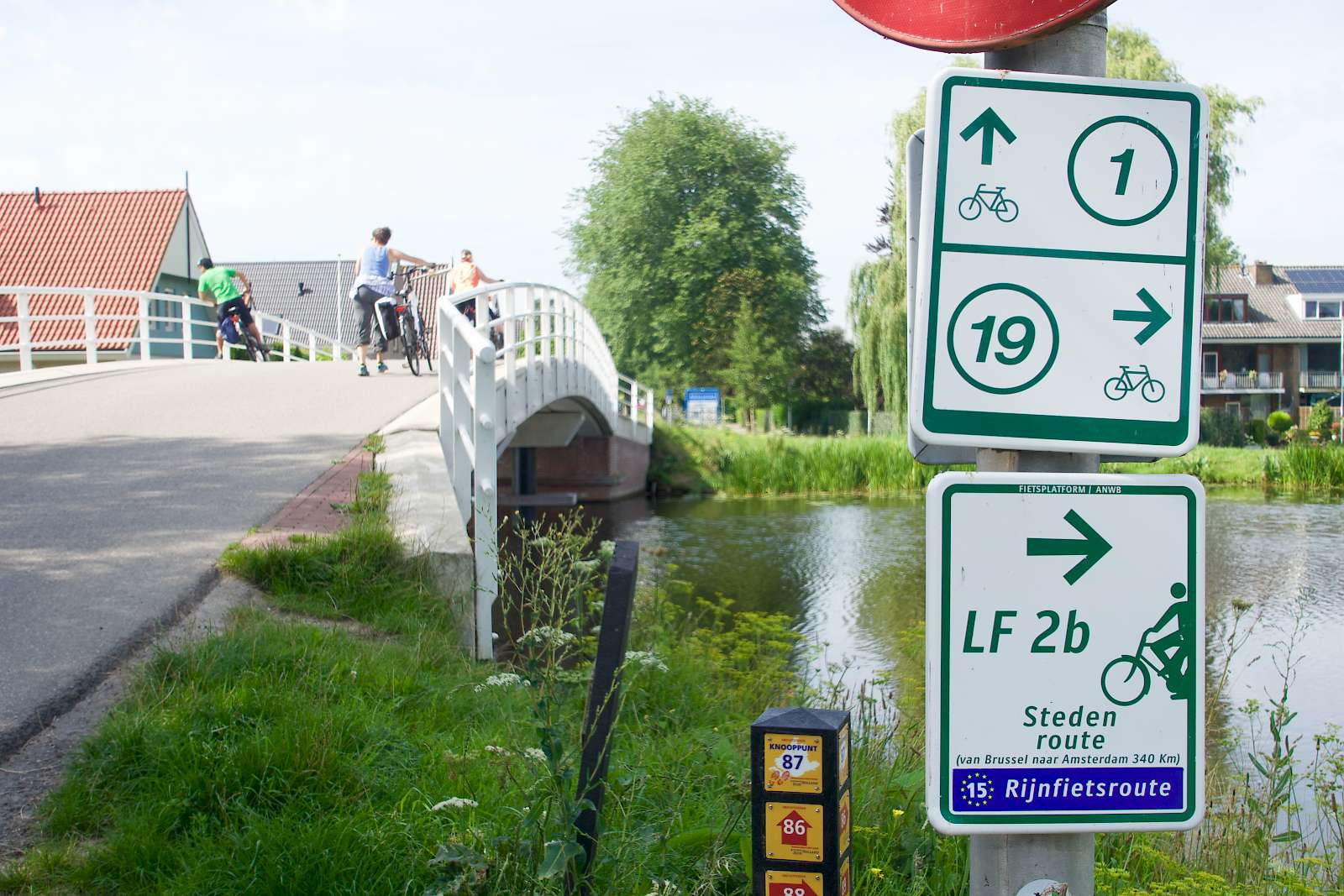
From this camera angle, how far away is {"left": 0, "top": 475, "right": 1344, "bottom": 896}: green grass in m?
2.84

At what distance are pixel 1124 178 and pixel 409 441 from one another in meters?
7.01

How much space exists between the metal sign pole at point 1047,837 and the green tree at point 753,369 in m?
37.5

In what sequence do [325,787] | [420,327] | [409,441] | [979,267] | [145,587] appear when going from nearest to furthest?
[979,267], [325,787], [145,587], [409,441], [420,327]

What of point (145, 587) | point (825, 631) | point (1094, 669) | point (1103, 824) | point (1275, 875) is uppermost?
point (1094, 669)

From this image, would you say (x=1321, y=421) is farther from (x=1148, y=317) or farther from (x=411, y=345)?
(x=1148, y=317)

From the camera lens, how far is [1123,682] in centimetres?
150

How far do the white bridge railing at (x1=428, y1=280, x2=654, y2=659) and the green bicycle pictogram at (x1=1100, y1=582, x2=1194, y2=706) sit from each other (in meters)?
3.02

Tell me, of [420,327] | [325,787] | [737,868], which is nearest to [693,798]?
[737,868]

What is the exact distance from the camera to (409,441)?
8.12 meters

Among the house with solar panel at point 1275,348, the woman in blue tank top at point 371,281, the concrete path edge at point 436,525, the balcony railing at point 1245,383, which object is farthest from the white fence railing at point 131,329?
the house with solar panel at point 1275,348

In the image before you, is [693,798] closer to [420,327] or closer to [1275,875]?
[1275,875]

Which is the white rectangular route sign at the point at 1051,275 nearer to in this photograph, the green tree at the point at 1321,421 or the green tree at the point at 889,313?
the green tree at the point at 889,313

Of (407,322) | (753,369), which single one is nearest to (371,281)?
(407,322)

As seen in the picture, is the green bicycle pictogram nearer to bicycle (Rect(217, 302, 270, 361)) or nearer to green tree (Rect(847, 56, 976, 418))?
bicycle (Rect(217, 302, 270, 361))
